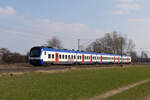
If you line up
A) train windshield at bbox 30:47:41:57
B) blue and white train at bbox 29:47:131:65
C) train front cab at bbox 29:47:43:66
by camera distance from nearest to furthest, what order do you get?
train front cab at bbox 29:47:43:66 → train windshield at bbox 30:47:41:57 → blue and white train at bbox 29:47:131:65

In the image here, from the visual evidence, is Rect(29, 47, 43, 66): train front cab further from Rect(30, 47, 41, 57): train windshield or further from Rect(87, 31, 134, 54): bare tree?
Rect(87, 31, 134, 54): bare tree

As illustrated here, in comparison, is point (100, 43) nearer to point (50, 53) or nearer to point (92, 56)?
point (92, 56)

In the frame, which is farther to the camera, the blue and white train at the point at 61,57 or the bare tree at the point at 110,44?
the bare tree at the point at 110,44

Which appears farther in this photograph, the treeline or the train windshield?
the treeline

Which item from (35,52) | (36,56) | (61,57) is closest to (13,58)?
(61,57)

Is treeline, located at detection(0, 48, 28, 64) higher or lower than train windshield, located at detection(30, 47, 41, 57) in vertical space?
lower

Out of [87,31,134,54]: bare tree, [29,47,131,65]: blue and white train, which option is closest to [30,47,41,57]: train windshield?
[29,47,131,65]: blue and white train

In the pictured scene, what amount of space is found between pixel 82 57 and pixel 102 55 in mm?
11860

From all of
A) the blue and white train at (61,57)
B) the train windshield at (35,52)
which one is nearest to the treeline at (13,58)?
the blue and white train at (61,57)

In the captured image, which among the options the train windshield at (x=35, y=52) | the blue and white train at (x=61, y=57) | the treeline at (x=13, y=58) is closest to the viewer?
the train windshield at (x=35, y=52)

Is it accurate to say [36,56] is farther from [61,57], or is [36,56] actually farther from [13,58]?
[13,58]

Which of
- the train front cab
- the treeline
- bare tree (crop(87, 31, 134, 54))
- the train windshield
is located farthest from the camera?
bare tree (crop(87, 31, 134, 54))

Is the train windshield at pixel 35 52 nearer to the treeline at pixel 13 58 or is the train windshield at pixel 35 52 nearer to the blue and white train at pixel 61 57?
the blue and white train at pixel 61 57

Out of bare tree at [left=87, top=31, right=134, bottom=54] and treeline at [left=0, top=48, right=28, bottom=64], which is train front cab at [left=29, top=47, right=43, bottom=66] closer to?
treeline at [left=0, top=48, right=28, bottom=64]
